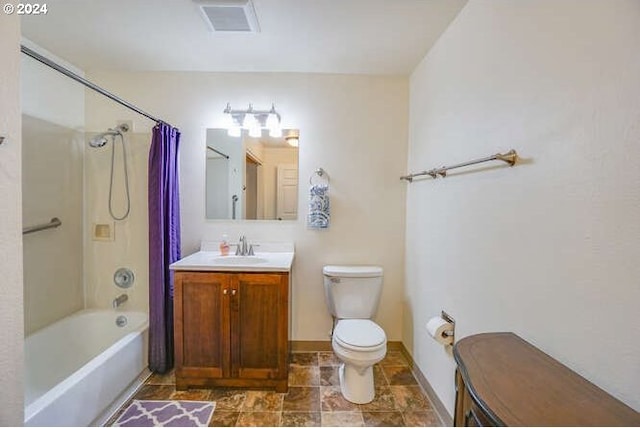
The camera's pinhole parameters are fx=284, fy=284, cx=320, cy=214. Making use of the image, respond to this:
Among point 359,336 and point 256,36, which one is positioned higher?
point 256,36

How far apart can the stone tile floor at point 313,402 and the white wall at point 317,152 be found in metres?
0.47

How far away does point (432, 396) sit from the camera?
1.85 m

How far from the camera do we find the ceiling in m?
1.59

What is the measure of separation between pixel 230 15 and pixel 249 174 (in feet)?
3.73

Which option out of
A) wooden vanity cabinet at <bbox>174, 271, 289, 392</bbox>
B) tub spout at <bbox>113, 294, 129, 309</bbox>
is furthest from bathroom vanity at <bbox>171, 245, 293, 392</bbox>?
tub spout at <bbox>113, 294, 129, 309</bbox>

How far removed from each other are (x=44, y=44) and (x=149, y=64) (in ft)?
2.04

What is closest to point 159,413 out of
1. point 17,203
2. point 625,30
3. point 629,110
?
point 17,203

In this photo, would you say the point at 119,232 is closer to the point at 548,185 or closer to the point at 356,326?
the point at 356,326

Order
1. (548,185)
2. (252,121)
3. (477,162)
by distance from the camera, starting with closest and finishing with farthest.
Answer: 1. (548,185)
2. (477,162)
3. (252,121)

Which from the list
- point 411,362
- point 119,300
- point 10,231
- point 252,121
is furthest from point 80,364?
point 411,362

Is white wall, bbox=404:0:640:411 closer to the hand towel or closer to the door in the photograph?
the hand towel

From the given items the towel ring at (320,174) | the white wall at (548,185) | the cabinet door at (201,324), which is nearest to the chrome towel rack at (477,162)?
the white wall at (548,185)

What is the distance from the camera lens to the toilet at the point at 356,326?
178 centimetres

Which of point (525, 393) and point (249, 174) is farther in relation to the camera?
point (249, 174)
